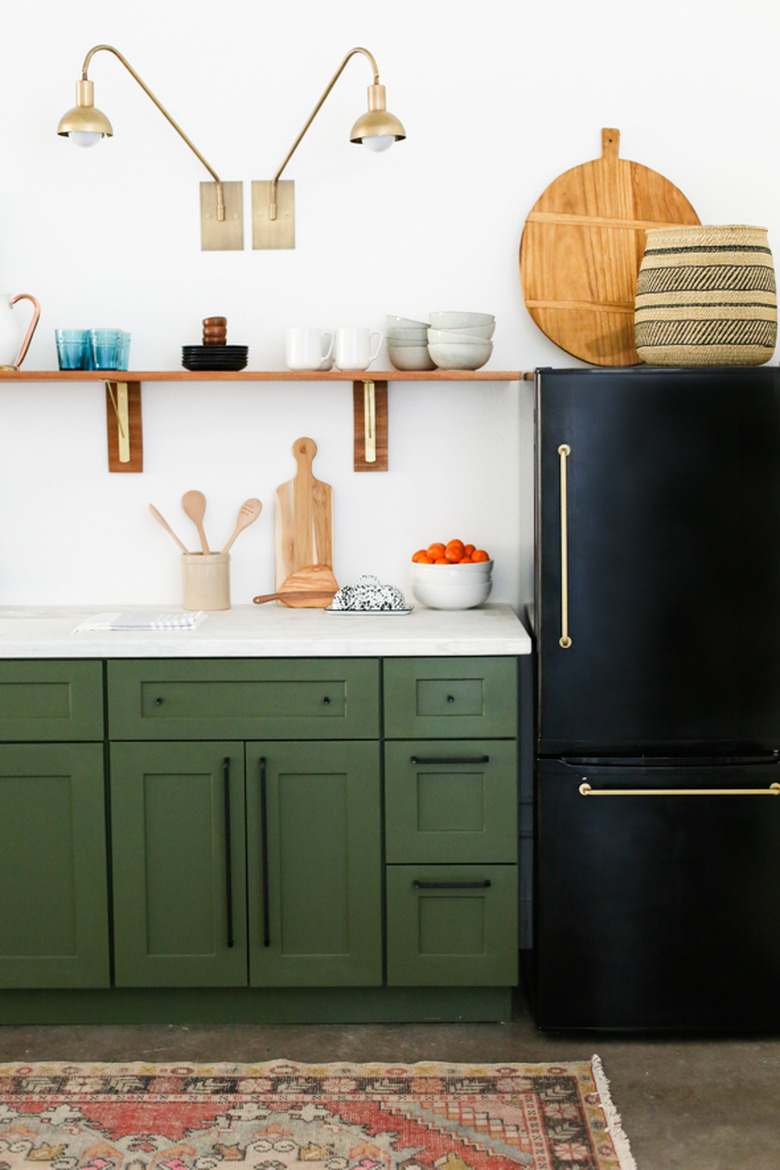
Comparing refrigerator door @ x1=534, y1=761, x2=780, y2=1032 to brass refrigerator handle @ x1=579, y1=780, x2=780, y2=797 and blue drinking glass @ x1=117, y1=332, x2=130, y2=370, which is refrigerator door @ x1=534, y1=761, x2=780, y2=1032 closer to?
brass refrigerator handle @ x1=579, y1=780, x2=780, y2=797

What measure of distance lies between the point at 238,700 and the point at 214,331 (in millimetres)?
968

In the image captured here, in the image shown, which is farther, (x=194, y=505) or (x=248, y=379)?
(x=194, y=505)

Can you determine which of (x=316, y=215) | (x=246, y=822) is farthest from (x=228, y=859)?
(x=316, y=215)

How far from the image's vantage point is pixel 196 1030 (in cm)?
277

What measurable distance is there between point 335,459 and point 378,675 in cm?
78

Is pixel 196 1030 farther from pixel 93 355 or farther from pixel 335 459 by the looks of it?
pixel 93 355

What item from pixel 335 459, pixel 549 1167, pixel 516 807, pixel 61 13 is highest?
pixel 61 13

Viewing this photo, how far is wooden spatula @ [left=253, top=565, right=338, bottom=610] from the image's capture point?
123 inches

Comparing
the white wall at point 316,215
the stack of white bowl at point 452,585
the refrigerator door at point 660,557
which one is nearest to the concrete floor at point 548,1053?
the refrigerator door at point 660,557

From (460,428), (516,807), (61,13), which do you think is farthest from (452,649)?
(61,13)

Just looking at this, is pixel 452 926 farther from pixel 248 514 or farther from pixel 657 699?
pixel 248 514

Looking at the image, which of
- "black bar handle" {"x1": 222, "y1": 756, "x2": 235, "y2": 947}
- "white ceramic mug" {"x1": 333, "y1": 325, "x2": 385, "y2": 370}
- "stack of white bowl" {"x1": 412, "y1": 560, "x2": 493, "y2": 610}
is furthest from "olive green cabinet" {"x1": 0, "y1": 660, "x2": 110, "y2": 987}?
"white ceramic mug" {"x1": 333, "y1": 325, "x2": 385, "y2": 370}

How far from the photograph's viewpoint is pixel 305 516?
3.19 meters

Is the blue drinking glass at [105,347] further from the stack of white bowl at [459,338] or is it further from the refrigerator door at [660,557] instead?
the refrigerator door at [660,557]
